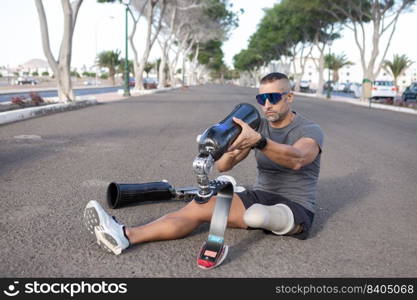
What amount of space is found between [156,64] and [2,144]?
8743cm

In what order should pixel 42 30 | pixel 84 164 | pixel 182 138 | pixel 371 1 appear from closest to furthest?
1. pixel 84 164
2. pixel 182 138
3. pixel 42 30
4. pixel 371 1

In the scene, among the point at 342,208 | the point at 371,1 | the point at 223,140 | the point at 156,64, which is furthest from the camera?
the point at 156,64

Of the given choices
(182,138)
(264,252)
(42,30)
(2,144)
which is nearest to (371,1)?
(42,30)

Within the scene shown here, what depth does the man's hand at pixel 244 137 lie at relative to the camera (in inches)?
113

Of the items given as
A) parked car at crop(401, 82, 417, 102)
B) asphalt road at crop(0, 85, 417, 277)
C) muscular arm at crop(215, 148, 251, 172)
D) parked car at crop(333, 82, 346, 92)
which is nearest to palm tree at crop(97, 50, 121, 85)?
parked car at crop(333, 82, 346, 92)

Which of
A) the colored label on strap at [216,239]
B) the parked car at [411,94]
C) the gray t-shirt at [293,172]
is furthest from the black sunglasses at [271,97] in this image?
the parked car at [411,94]

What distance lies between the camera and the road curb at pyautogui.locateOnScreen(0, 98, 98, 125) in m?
12.1

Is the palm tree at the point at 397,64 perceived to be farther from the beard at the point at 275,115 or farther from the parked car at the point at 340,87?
the beard at the point at 275,115

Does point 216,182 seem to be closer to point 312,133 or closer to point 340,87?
point 312,133

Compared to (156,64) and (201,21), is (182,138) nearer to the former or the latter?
(201,21)

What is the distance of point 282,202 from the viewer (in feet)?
11.6

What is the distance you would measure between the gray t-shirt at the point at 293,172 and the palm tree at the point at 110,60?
206ft

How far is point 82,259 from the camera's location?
316 centimetres

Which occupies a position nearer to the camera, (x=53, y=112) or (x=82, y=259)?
(x=82, y=259)
